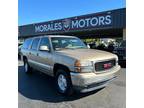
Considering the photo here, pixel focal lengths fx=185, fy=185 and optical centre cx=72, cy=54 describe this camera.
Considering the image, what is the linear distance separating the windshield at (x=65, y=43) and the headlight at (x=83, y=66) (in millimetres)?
1410

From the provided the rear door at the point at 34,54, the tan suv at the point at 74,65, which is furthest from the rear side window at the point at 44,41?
the rear door at the point at 34,54

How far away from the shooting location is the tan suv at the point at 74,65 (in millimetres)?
4656

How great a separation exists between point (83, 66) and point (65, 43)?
1.83 meters

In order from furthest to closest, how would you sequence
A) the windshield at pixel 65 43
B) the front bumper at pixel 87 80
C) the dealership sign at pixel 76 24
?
the dealership sign at pixel 76 24, the windshield at pixel 65 43, the front bumper at pixel 87 80

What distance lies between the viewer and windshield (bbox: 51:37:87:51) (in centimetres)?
604

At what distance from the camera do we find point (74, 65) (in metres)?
4.72

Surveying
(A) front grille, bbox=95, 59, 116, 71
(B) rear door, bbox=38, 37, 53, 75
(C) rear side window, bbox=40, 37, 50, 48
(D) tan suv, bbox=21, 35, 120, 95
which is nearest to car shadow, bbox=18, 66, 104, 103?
(D) tan suv, bbox=21, 35, 120, 95

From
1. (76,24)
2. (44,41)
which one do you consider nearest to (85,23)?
(76,24)

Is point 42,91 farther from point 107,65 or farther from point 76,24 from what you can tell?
point 76,24

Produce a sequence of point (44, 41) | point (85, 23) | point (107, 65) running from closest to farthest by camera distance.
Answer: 1. point (107, 65)
2. point (44, 41)
3. point (85, 23)

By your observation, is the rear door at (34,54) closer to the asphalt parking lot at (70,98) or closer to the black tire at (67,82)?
the asphalt parking lot at (70,98)

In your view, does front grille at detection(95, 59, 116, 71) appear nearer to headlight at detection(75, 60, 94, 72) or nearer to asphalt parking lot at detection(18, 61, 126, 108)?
headlight at detection(75, 60, 94, 72)

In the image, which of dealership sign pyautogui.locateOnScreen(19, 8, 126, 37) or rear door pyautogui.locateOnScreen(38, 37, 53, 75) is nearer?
rear door pyautogui.locateOnScreen(38, 37, 53, 75)
